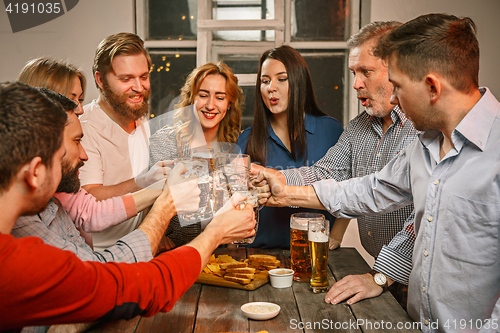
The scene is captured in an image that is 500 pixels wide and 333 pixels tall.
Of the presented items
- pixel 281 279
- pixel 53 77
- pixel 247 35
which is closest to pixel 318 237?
pixel 281 279

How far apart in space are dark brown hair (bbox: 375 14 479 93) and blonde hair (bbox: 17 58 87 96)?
1.68 meters

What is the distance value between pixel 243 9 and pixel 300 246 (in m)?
2.72

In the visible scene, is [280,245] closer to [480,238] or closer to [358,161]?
[358,161]

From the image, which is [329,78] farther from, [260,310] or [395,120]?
[260,310]

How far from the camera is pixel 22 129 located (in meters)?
0.82

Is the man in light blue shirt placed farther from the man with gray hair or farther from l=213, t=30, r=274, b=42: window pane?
l=213, t=30, r=274, b=42: window pane

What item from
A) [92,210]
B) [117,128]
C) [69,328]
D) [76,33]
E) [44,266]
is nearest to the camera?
[44,266]

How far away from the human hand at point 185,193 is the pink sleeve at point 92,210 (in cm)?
26

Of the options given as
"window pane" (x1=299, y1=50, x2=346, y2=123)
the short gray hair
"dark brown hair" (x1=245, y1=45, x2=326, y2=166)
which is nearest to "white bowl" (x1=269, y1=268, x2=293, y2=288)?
"dark brown hair" (x1=245, y1=45, x2=326, y2=166)

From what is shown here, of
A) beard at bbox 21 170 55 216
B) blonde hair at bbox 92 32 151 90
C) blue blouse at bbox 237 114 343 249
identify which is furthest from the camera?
blonde hair at bbox 92 32 151 90

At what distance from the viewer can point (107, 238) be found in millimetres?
1957

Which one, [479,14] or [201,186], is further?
[479,14]

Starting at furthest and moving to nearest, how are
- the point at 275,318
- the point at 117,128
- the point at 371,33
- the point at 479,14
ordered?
the point at 479,14
the point at 117,128
the point at 371,33
the point at 275,318

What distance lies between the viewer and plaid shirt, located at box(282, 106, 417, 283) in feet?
5.83
